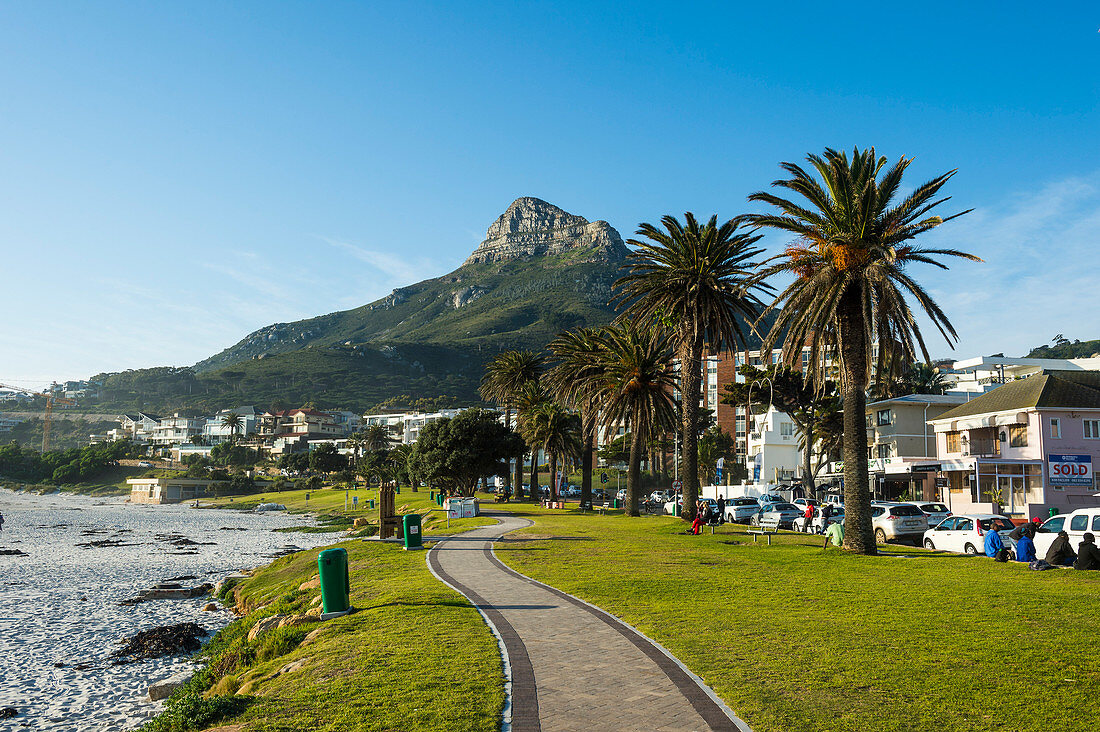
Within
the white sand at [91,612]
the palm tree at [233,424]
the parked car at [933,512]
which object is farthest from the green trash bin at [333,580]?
the palm tree at [233,424]

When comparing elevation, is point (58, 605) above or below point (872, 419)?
below

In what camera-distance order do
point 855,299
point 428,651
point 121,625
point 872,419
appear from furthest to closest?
point 872,419
point 855,299
point 121,625
point 428,651

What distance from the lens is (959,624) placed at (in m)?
12.5

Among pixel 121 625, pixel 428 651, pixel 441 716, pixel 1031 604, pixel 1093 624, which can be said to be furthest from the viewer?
pixel 121 625

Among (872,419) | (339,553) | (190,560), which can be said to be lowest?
(190,560)

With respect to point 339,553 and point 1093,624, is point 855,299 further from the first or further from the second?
point 339,553

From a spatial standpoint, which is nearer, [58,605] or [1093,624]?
[1093,624]

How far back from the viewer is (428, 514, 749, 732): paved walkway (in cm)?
752

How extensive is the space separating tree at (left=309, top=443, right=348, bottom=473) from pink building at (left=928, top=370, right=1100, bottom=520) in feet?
350

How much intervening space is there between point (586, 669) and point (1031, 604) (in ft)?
32.9

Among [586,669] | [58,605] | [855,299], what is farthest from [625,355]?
[586,669]

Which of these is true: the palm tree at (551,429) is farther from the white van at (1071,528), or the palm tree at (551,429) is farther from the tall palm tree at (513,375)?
the white van at (1071,528)

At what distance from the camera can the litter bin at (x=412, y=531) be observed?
26.3m

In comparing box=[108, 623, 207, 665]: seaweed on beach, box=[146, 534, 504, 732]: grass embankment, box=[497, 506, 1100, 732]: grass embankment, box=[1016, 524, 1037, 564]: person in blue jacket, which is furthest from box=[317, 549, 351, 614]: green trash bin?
box=[1016, 524, 1037, 564]: person in blue jacket
